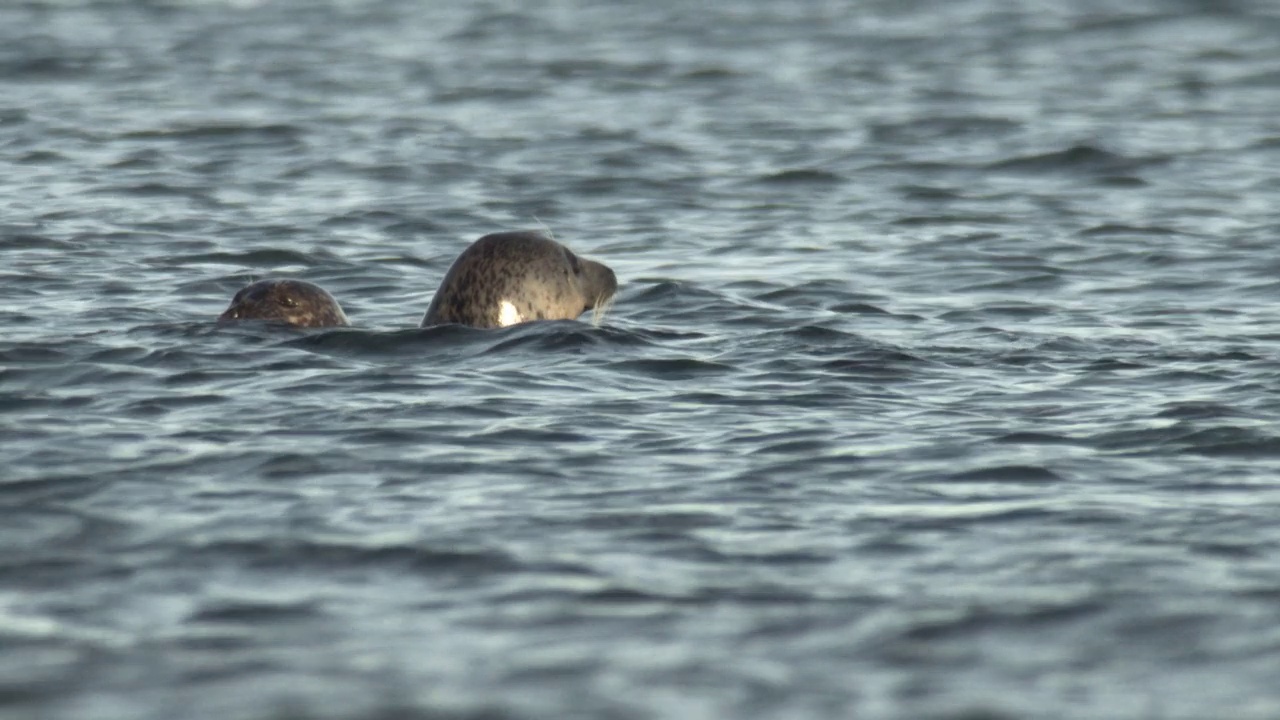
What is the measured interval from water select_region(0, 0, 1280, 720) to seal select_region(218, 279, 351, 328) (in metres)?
0.24

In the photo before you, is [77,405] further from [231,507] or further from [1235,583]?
[1235,583]

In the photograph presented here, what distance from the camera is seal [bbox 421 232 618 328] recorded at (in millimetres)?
12258

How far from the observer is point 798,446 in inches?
376

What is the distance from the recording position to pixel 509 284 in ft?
40.3

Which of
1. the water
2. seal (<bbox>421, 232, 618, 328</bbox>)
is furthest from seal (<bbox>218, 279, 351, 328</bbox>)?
seal (<bbox>421, 232, 618, 328</bbox>)

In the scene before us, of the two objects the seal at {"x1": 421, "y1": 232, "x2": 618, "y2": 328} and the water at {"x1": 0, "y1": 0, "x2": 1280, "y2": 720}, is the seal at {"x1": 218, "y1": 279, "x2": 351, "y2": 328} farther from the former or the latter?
the seal at {"x1": 421, "y1": 232, "x2": 618, "y2": 328}

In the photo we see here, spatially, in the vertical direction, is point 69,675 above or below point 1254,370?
above

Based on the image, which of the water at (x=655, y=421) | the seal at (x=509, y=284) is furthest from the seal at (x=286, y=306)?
the seal at (x=509, y=284)

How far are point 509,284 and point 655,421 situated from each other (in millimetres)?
2457

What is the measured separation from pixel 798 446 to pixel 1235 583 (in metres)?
2.55

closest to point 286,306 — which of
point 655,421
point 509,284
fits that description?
point 509,284

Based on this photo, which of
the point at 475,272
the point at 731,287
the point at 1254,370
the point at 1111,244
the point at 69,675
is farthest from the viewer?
the point at 1111,244

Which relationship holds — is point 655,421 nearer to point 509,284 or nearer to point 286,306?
point 509,284

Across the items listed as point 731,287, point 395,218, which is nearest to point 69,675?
point 731,287
